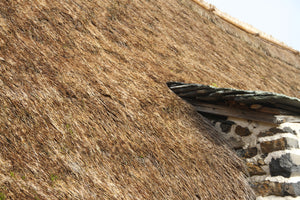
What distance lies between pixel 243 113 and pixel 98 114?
1.54 m

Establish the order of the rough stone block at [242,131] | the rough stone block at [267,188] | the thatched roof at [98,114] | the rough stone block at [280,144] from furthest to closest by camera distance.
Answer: the rough stone block at [242,131] → the rough stone block at [280,144] → the rough stone block at [267,188] → the thatched roof at [98,114]

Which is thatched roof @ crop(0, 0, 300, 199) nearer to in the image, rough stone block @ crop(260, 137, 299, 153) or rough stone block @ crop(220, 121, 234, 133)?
rough stone block @ crop(220, 121, 234, 133)

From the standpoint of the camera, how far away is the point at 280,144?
2943mm

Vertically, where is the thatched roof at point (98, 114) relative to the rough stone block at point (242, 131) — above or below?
below

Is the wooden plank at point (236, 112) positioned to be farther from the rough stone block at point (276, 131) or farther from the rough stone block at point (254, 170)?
the rough stone block at point (254, 170)

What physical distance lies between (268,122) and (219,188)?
0.84 m

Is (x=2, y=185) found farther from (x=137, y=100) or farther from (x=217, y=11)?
(x=217, y=11)

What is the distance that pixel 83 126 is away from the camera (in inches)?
92.2

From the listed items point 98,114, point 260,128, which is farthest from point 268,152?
point 98,114

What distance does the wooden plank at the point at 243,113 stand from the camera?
10.0 feet

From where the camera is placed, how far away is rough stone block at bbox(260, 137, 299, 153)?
292 centimetres

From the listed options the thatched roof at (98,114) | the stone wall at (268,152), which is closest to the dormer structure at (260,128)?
the stone wall at (268,152)

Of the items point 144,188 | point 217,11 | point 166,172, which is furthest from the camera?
point 217,11

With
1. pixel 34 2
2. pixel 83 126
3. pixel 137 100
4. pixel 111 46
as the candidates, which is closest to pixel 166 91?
pixel 137 100
